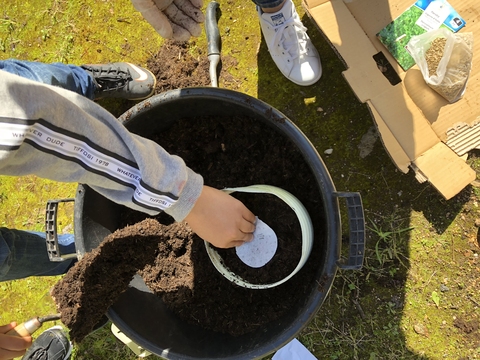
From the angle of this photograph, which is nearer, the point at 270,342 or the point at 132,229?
the point at 270,342

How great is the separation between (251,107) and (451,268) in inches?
35.4

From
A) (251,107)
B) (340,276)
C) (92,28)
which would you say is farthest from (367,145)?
(92,28)

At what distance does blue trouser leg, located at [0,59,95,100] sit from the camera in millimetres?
1165

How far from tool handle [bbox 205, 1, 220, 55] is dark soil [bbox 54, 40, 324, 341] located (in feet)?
1.24

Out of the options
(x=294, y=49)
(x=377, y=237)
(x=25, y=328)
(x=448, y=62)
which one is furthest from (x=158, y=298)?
(x=448, y=62)

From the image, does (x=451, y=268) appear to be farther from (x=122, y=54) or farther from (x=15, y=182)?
(x=15, y=182)

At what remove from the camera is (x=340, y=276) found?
1.30 meters

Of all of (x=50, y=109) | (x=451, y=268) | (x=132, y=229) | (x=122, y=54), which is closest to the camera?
(x=50, y=109)

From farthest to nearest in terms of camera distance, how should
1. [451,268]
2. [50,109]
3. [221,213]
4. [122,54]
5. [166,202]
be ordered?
[122,54]
[451,268]
[221,213]
[166,202]
[50,109]

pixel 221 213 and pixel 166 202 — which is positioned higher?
pixel 166 202

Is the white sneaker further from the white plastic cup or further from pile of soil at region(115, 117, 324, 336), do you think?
the white plastic cup

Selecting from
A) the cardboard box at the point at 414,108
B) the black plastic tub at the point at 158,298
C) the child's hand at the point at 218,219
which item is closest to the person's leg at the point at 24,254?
the black plastic tub at the point at 158,298

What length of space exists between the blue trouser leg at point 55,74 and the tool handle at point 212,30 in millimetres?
449

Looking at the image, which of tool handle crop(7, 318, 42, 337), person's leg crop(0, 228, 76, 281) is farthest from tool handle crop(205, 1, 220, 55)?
tool handle crop(7, 318, 42, 337)
